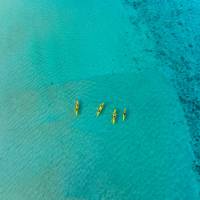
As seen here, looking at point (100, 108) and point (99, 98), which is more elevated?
point (99, 98)

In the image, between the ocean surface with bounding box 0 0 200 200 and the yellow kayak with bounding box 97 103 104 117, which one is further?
the yellow kayak with bounding box 97 103 104 117

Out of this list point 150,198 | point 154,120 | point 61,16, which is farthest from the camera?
point 61,16

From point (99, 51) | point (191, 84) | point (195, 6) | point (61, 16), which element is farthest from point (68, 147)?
point (195, 6)

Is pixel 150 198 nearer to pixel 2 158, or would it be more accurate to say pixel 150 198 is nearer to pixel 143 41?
pixel 2 158

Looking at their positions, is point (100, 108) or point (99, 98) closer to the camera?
point (100, 108)

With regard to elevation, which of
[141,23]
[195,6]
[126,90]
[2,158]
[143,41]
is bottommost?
[2,158]

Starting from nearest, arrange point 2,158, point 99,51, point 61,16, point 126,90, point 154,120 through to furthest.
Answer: point 2,158 → point 154,120 → point 126,90 → point 99,51 → point 61,16

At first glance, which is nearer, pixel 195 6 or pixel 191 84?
pixel 191 84

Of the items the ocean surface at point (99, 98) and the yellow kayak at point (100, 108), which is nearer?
the ocean surface at point (99, 98)
